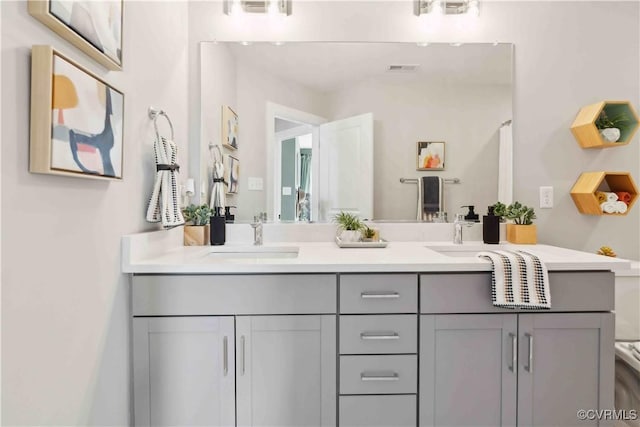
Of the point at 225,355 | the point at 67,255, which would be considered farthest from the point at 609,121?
the point at 67,255

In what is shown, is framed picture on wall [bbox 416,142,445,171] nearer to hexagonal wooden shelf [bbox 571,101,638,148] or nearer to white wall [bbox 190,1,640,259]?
white wall [bbox 190,1,640,259]

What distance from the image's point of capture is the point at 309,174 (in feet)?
6.48

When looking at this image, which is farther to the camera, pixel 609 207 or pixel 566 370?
pixel 609 207

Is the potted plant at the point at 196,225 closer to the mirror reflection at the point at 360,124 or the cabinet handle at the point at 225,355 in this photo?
the mirror reflection at the point at 360,124

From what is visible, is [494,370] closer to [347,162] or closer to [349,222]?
[349,222]

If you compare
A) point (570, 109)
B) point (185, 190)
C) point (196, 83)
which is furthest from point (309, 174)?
point (570, 109)

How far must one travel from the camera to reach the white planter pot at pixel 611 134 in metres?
1.84

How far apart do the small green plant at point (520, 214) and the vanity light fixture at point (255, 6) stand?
169 centimetres

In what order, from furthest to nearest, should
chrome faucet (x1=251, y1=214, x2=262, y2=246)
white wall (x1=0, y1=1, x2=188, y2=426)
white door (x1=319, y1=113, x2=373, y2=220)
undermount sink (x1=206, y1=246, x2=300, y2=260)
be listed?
1. white door (x1=319, y1=113, x2=373, y2=220)
2. chrome faucet (x1=251, y1=214, x2=262, y2=246)
3. undermount sink (x1=206, y1=246, x2=300, y2=260)
4. white wall (x1=0, y1=1, x2=188, y2=426)

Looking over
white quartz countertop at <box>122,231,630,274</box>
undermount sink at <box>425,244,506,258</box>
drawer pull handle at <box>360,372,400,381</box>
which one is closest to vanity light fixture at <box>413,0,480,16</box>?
undermount sink at <box>425,244,506,258</box>

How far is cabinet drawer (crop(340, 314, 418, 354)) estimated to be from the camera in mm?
1327

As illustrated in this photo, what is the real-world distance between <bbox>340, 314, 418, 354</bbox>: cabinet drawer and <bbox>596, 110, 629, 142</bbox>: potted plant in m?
1.53

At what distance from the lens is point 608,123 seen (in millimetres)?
1886

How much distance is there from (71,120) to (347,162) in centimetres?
132
